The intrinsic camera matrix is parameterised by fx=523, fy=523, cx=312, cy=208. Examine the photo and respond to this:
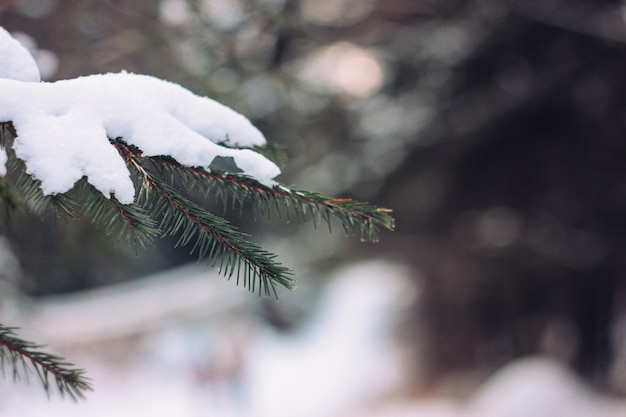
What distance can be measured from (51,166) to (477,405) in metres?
5.42

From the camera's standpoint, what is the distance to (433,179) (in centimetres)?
549

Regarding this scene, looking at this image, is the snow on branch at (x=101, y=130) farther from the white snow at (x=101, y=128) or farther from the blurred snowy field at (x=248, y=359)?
the blurred snowy field at (x=248, y=359)

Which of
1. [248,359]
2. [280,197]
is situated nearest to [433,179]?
[248,359]

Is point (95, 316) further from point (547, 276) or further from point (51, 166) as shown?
point (51, 166)

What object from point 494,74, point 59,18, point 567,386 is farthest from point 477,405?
point 59,18

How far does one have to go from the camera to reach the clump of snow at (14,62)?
1058 mm

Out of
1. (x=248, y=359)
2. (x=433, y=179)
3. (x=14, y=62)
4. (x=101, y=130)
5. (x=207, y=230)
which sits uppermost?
(x=433, y=179)

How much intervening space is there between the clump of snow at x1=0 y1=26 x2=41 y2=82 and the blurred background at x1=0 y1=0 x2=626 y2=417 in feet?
6.30

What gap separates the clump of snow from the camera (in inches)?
41.6

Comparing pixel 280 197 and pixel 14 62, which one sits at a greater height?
pixel 14 62

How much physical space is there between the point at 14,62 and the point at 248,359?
241 inches

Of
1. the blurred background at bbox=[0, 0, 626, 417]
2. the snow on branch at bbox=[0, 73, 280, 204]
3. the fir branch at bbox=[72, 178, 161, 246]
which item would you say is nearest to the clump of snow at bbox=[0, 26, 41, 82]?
the snow on branch at bbox=[0, 73, 280, 204]

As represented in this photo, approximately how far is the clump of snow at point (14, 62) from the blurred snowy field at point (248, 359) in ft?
8.61

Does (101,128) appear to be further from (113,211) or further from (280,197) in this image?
(280,197)
